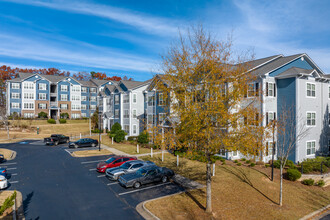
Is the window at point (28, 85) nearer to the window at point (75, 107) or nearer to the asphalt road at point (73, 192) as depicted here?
the window at point (75, 107)

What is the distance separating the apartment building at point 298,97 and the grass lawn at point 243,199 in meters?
5.10

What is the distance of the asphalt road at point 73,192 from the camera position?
510 inches

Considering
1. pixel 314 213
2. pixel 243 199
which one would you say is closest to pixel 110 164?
pixel 243 199

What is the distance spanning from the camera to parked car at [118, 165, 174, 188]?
16.9 metres

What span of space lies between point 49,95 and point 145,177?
55.3 metres

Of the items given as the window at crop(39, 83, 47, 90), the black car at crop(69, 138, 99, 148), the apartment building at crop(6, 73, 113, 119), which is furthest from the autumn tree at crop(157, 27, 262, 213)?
the window at crop(39, 83, 47, 90)

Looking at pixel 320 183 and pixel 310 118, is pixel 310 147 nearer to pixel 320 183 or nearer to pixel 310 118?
pixel 310 118

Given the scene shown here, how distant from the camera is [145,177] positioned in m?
17.5

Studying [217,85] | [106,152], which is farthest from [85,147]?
[217,85]

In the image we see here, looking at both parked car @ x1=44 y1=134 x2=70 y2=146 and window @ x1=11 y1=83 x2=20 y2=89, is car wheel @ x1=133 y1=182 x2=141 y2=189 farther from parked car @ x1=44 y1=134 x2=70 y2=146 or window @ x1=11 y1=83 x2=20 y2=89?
window @ x1=11 y1=83 x2=20 y2=89

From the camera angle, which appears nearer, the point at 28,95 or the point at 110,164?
the point at 110,164

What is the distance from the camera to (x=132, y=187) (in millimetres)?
17203

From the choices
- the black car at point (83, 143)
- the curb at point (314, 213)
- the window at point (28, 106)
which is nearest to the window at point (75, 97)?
the window at point (28, 106)

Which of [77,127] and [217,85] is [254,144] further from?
[77,127]
